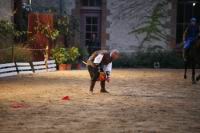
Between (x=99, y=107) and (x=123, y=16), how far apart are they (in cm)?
1494

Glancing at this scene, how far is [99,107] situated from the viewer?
10.4 m

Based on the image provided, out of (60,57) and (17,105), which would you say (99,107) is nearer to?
(17,105)

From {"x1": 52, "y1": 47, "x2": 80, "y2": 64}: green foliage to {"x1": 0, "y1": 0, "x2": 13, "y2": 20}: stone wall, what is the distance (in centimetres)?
245

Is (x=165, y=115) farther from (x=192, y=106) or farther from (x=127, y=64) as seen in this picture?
(x=127, y=64)

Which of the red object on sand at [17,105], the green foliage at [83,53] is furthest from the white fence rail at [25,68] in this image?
the red object on sand at [17,105]

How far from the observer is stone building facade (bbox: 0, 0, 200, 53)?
978 inches

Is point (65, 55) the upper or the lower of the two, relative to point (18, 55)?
lower

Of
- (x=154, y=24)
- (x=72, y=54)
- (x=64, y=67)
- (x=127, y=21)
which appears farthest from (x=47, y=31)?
(x=154, y=24)

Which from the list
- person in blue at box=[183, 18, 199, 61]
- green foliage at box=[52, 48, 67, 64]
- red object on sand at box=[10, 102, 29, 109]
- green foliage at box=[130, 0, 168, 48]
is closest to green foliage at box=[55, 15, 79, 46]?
green foliage at box=[52, 48, 67, 64]

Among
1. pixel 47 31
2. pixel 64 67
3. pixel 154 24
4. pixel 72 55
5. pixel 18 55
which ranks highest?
pixel 154 24

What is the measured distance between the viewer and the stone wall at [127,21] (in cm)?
2484

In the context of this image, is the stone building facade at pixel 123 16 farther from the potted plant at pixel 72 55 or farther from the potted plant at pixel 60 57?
the potted plant at pixel 60 57

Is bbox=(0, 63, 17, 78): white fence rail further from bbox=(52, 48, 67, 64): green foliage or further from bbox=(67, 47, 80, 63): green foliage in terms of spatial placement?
bbox=(67, 47, 80, 63): green foliage

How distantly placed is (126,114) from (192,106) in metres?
1.96
